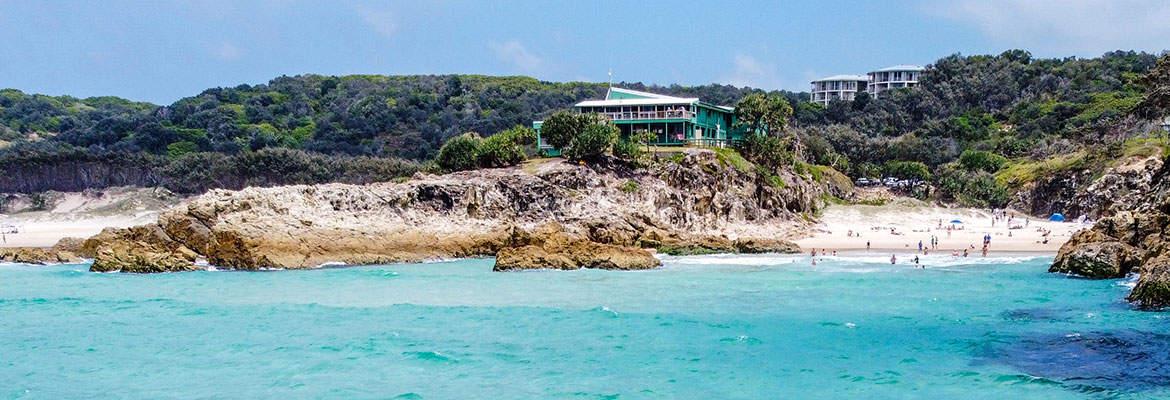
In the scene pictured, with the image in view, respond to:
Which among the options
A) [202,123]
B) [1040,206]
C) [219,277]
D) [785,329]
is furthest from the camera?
[202,123]

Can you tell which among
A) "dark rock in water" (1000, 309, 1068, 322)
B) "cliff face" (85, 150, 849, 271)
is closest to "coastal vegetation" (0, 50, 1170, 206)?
"cliff face" (85, 150, 849, 271)

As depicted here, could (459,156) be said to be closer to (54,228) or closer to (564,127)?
(564,127)

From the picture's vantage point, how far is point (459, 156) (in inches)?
2019

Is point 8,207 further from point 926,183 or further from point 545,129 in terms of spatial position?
point 926,183

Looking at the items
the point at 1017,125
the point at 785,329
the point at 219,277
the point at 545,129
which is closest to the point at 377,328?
the point at 785,329

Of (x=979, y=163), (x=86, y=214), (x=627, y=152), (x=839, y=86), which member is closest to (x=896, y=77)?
(x=839, y=86)

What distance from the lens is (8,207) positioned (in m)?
69.9

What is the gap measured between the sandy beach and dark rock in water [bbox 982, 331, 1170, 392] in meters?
22.0

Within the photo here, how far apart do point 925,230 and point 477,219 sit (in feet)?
82.0

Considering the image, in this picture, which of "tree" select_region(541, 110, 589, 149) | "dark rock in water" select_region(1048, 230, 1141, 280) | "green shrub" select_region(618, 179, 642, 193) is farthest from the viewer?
"tree" select_region(541, 110, 589, 149)

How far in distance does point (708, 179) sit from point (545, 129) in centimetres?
965

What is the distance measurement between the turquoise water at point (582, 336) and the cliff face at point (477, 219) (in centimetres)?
250

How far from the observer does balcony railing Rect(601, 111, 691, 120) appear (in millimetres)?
55875

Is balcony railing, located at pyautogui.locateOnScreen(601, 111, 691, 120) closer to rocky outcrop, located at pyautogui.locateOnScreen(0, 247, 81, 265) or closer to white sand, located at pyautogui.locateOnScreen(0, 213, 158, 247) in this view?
rocky outcrop, located at pyautogui.locateOnScreen(0, 247, 81, 265)
